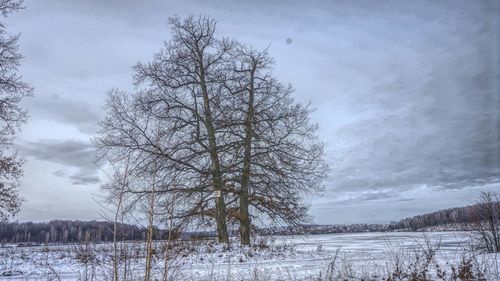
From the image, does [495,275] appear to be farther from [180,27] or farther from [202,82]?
[180,27]

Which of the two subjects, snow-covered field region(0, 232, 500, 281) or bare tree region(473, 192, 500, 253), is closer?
snow-covered field region(0, 232, 500, 281)

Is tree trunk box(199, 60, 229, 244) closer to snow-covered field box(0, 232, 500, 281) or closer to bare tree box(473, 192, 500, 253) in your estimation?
snow-covered field box(0, 232, 500, 281)

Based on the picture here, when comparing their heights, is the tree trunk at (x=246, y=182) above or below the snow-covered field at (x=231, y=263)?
above

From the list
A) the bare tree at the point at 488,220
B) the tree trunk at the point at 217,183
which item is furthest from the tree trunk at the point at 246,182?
the bare tree at the point at 488,220

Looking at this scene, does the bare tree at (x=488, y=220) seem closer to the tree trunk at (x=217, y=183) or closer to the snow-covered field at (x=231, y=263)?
the snow-covered field at (x=231, y=263)

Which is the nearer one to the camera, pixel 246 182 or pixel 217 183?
pixel 217 183

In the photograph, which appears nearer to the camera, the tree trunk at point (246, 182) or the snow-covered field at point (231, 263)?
the snow-covered field at point (231, 263)

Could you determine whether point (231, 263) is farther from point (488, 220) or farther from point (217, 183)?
point (488, 220)

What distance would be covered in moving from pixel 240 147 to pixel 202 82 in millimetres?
3993

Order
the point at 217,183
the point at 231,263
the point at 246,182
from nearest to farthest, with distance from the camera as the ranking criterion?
the point at 231,263 < the point at 217,183 < the point at 246,182

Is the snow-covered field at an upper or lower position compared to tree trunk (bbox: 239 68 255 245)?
lower

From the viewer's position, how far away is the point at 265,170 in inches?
728

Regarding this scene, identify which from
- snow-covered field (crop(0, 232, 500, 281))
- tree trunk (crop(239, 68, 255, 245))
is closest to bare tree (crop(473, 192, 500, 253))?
snow-covered field (crop(0, 232, 500, 281))

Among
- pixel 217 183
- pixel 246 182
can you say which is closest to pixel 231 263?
pixel 217 183
